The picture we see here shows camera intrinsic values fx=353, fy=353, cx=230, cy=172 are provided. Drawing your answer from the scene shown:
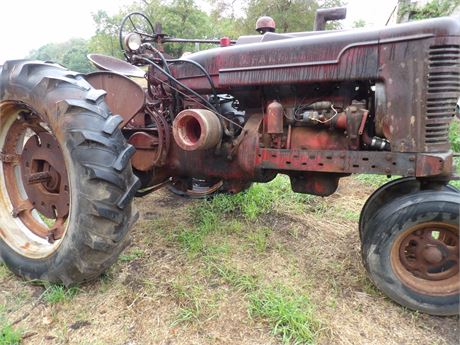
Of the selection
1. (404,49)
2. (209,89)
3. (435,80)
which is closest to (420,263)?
(435,80)

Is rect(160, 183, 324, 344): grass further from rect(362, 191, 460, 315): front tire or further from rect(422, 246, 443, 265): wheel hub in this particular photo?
rect(422, 246, 443, 265): wheel hub

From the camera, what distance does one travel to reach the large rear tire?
175 centimetres

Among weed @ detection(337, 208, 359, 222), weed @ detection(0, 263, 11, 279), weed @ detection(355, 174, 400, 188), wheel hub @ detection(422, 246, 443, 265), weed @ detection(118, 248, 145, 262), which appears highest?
weed @ detection(355, 174, 400, 188)

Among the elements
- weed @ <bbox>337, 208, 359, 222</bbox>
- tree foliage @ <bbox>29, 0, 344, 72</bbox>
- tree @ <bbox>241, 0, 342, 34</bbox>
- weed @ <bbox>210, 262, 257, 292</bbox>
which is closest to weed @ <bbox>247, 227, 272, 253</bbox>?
weed @ <bbox>210, 262, 257, 292</bbox>

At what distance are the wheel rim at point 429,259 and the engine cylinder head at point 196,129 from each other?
1.08 m

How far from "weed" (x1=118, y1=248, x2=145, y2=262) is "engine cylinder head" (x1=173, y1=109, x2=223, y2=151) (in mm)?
838

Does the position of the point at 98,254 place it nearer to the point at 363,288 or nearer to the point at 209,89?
the point at 209,89

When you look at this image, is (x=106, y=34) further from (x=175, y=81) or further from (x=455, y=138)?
(x=175, y=81)

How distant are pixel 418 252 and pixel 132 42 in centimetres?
206

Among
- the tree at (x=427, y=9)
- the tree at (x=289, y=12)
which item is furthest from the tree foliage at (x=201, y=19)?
the tree at (x=427, y=9)

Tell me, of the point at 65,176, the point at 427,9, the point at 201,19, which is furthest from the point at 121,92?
the point at 201,19

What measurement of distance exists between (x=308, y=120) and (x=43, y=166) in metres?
1.63

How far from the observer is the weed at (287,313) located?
1.57 m

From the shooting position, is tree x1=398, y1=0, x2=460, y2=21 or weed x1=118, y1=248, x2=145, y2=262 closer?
weed x1=118, y1=248, x2=145, y2=262
